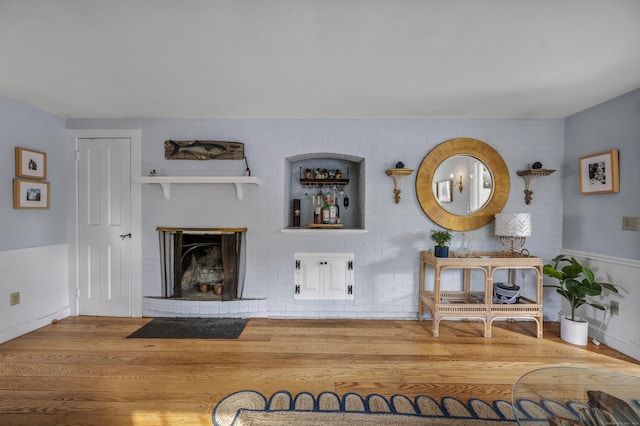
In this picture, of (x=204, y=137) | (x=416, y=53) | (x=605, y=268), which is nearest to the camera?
(x=416, y=53)

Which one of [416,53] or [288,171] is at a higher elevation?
[416,53]

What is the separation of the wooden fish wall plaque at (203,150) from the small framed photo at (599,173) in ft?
11.9

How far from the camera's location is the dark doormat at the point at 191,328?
293 cm

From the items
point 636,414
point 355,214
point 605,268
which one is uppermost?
point 355,214

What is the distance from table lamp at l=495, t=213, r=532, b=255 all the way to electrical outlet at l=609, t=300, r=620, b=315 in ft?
2.71

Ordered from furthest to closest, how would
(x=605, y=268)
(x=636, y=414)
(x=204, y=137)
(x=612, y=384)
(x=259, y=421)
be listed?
1. (x=204, y=137)
2. (x=605, y=268)
3. (x=259, y=421)
4. (x=612, y=384)
5. (x=636, y=414)

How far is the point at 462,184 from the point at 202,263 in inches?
126

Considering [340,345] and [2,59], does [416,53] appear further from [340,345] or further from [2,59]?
[2,59]

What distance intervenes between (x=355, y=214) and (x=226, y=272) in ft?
5.77

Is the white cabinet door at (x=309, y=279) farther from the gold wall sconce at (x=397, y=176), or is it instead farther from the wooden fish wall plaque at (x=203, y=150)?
the wooden fish wall plaque at (x=203, y=150)

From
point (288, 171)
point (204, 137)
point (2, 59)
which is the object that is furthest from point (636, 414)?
point (2, 59)

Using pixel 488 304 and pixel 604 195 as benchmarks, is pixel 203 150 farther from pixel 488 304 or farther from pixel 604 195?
pixel 604 195

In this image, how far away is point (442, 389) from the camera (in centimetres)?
208

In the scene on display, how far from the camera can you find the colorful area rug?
1.76m
